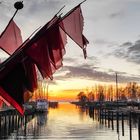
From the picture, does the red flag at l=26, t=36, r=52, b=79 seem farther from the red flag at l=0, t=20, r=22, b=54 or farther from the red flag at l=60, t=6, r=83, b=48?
the red flag at l=0, t=20, r=22, b=54

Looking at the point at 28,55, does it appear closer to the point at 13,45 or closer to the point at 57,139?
the point at 13,45

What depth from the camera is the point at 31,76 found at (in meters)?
12.4

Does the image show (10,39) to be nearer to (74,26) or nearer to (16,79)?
(16,79)

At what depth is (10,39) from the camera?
1310 centimetres

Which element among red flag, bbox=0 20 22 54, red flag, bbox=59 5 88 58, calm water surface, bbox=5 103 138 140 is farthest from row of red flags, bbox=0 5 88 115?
calm water surface, bbox=5 103 138 140

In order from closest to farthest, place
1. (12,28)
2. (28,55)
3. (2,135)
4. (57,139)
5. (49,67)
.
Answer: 1. (28,55)
2. (49,67)
3. (12,28)
4. (57,139)
5. (2,135)

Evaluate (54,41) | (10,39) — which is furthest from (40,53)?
(10,39)

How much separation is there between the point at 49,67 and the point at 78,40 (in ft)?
4.03

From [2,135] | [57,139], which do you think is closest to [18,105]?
[57,139]

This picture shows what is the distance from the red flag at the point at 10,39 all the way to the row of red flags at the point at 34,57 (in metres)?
0.17

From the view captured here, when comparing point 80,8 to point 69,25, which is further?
point 80,8

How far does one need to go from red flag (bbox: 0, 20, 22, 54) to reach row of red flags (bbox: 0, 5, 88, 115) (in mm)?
170

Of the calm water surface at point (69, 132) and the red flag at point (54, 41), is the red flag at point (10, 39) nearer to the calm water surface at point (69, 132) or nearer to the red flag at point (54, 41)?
the red flag at point (54, 41)

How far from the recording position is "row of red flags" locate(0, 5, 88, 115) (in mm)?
11227
